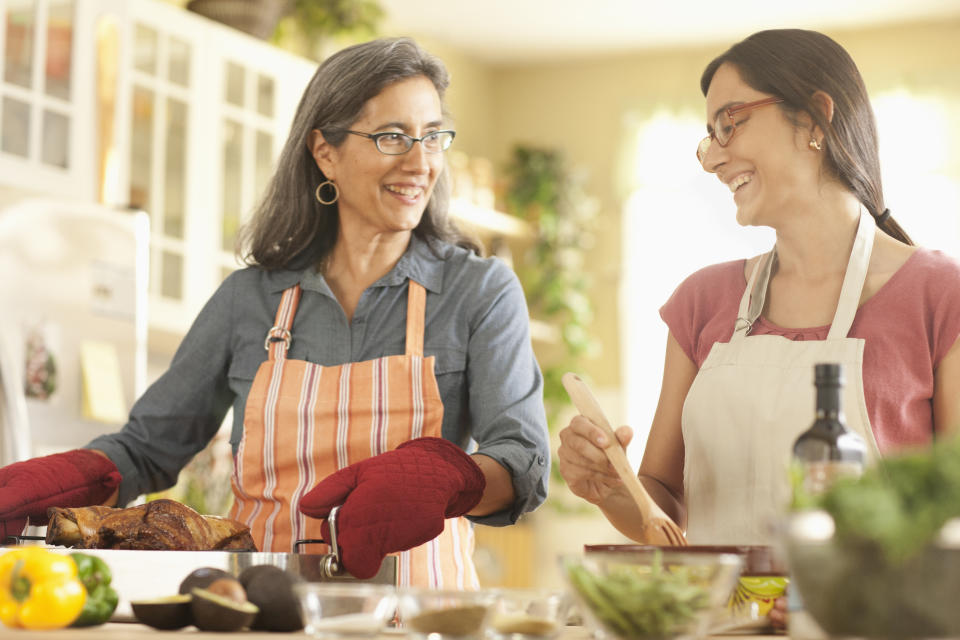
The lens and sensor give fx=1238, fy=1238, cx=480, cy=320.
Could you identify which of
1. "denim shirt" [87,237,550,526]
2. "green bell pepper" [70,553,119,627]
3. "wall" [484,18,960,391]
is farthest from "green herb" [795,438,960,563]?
"wall" [484,18,960,391]

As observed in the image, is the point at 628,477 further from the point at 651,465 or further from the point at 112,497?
the point at 112,497

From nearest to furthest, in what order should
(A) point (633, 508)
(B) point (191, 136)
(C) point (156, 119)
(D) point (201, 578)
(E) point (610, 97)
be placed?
(D) point (201, 578), (A) point (633, 508), (C) point (156, 119), (B) point (191, 136), (E) point (610, 97)

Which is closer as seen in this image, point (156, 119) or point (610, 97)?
point (156, 119)

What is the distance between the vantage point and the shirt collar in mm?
1722

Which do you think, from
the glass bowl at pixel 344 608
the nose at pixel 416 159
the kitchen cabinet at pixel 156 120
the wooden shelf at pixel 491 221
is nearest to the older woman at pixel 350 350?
the nose at pixel 416 159

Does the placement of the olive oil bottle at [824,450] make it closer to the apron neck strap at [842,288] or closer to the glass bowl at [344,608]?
the glass bowl at [344,608]

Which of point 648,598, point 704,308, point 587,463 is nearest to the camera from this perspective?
point 648,598

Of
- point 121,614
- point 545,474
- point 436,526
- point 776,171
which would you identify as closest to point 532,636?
point 436,526

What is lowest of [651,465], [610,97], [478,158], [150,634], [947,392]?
[150,634]

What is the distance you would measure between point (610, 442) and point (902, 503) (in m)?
0.51

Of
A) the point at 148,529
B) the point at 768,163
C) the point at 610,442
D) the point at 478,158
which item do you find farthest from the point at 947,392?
the point at 478,158

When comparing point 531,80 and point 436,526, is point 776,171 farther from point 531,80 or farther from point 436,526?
point 531,80

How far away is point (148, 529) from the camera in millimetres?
1261

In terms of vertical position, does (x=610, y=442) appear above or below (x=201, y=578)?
above
